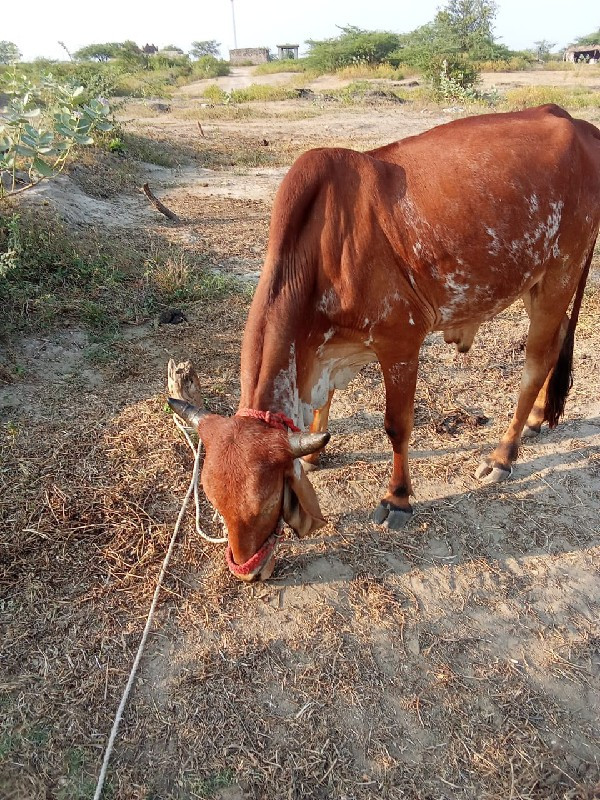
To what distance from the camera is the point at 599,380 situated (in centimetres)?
489

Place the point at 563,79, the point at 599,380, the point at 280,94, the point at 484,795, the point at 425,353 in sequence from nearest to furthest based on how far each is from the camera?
the point at 484,795 < the point at 599,380 < the point at 425,353 < the point at 280,94 < the point at 563,79

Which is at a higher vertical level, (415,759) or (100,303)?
(100,303)

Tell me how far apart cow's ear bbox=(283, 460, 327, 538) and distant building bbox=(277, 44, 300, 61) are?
54129 millimetres

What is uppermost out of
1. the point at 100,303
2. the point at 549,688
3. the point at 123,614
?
the point at 100,303

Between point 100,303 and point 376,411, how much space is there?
296 cm

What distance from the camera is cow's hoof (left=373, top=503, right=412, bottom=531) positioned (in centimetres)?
352

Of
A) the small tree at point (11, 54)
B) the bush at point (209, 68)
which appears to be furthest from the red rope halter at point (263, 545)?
the bush at point (209, 68)

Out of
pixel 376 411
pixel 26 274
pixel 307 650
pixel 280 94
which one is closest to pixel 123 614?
pixel 307 650

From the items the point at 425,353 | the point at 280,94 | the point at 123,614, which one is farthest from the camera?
the point at 280,94

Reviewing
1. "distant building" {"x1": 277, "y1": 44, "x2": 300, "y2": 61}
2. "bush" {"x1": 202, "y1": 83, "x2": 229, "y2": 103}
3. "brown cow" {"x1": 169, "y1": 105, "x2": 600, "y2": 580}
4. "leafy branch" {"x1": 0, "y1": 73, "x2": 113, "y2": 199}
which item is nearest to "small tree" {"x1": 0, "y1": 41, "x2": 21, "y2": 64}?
"leafy branch" {"x1": 0, "y1": 73, "x2": 113, "y2": 199}

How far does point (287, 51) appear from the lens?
5028cm

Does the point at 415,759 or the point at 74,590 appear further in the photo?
the point at 74,590

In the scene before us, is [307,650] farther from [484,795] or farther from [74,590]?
[74,590]

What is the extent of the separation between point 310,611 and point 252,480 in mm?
1103
